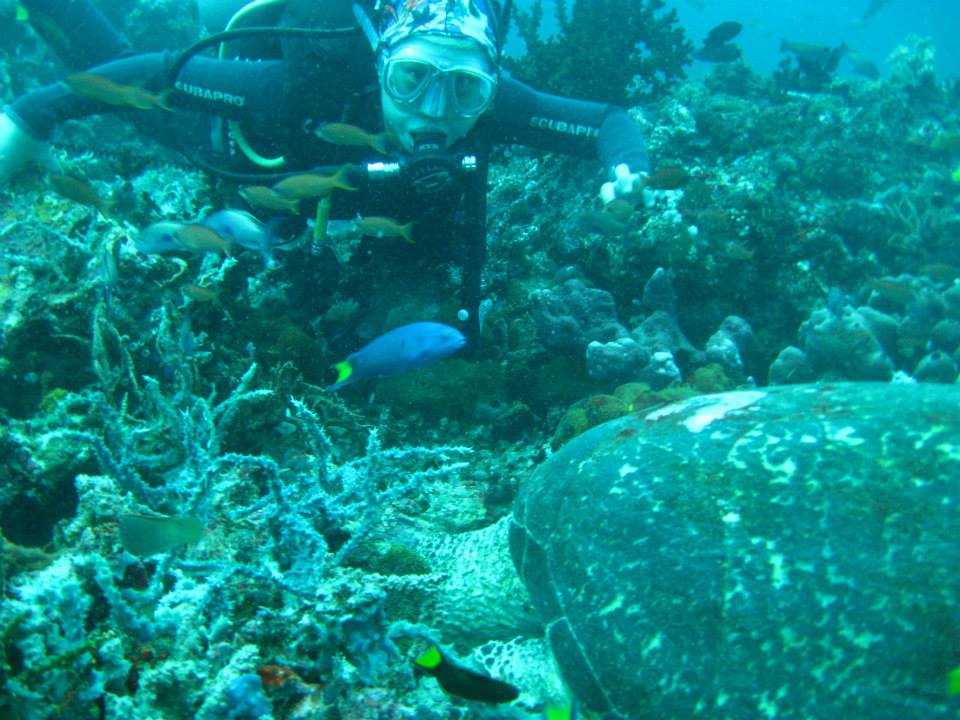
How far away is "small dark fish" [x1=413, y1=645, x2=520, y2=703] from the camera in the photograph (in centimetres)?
153

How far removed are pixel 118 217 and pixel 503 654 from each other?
464cm

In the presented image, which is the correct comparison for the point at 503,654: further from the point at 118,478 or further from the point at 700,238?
the point at 700,238

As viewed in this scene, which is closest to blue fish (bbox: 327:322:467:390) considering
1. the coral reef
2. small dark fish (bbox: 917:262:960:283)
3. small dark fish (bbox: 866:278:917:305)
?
the coral reef

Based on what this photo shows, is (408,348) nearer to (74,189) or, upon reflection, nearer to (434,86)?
(434,86)

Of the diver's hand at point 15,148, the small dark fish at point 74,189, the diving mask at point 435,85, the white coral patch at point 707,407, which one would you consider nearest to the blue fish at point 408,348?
the white coral patch at point 707,407

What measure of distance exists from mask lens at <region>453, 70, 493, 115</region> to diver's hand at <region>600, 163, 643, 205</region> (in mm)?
1200

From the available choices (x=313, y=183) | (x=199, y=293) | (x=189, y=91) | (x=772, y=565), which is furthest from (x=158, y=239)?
(x=772, y=565)

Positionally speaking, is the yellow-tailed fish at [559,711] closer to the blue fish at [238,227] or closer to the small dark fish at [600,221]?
the small dark fish at [600,221]

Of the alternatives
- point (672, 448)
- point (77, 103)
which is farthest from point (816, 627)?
point (77, 103)

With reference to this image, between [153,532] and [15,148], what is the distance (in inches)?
180

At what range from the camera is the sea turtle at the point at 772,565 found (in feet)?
5.42

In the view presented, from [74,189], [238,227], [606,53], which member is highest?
[606,53]

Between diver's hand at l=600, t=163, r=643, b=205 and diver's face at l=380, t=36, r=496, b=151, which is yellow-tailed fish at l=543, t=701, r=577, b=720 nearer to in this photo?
diver's hand at l=600, t=163, r=643, b=205

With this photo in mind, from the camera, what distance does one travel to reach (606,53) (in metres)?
7.51
